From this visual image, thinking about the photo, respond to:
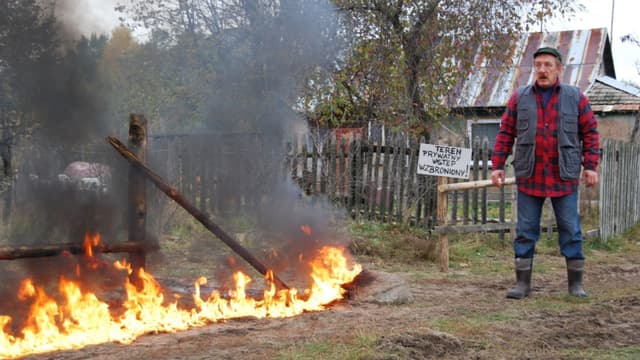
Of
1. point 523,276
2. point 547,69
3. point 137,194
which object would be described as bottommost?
point 523,276

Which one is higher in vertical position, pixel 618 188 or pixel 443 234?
pixel 618 188

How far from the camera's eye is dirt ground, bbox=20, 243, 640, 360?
3.61 metres

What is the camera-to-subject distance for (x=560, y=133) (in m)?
5.18

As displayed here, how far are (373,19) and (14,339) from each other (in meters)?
7.04

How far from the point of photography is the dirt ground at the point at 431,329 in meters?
3.61

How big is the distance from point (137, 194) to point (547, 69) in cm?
340

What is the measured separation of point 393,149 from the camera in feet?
31.2

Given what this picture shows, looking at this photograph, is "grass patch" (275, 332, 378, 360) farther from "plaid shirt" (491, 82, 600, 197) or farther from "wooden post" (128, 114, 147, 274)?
"plaid shirt" (491, 82, 600, 197)

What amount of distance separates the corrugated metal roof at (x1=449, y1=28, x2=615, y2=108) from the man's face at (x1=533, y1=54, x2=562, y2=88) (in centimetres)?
1104

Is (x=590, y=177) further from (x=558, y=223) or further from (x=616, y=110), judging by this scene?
(x=616, y=110)

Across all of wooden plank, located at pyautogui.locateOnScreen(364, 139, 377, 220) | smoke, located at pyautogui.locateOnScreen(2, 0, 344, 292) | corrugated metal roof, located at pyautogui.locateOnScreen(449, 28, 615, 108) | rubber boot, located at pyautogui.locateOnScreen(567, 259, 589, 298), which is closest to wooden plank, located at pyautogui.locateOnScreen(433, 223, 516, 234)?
smoke, located at pyautogui.locateOnScreen(2, 0, 344, 292)

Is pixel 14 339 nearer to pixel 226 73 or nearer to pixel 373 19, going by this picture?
pixel 226 73

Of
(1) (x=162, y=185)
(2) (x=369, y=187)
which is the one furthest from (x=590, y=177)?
(2) (x=369, y=187)

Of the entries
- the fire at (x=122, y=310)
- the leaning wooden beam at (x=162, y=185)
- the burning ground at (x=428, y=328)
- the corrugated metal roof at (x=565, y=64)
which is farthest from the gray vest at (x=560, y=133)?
the corrugated metal roof at (x=565, y=64)
